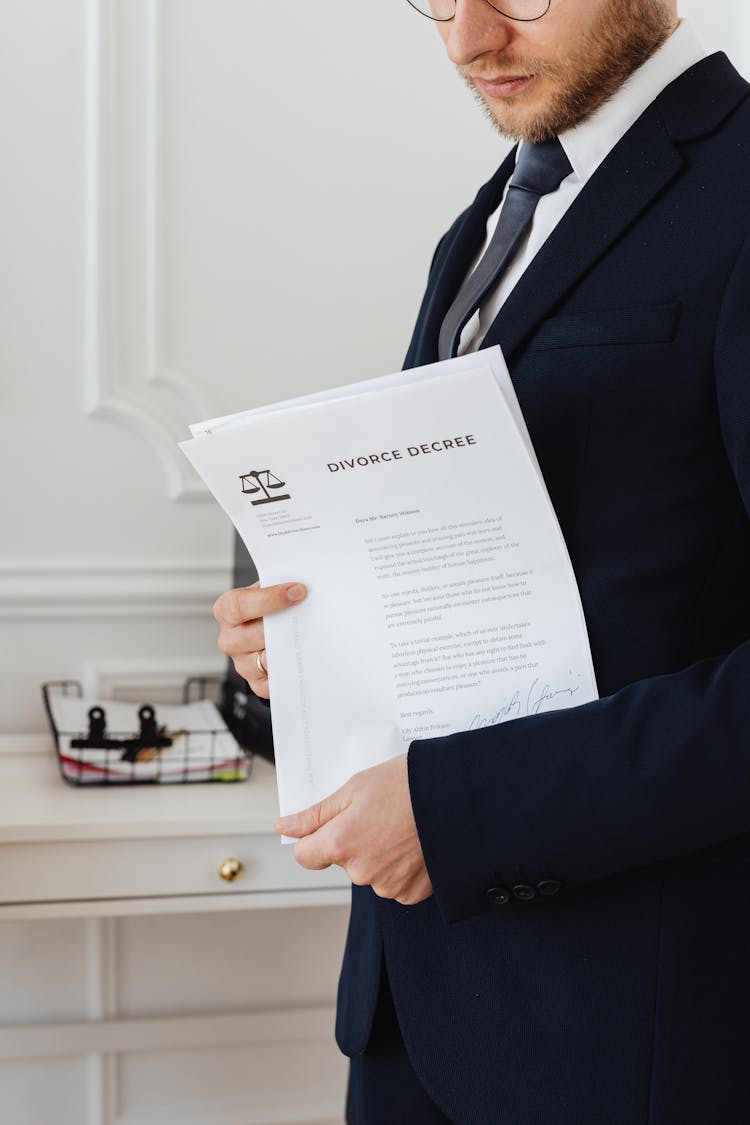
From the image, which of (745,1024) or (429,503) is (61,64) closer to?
(429,503)

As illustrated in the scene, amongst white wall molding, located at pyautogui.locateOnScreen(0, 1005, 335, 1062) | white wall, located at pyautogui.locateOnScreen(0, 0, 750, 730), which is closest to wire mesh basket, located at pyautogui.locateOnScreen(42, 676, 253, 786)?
white wall, located at pyautogui.locateOnScreen(0, 0, 750, 730)

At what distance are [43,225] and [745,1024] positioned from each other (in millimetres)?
1440

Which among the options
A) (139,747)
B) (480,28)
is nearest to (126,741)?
(139,747)

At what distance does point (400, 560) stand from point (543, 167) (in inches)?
13.1

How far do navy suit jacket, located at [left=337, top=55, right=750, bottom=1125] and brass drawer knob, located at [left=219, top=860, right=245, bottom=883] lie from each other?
2.20ft

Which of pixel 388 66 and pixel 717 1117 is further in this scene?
pixel 388 66

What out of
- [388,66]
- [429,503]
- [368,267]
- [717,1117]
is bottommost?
[717,1117]

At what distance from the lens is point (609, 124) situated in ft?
2.77

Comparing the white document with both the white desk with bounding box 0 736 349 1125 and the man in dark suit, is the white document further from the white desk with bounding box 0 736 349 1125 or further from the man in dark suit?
the white desk with bounding box 0 736 349 1125

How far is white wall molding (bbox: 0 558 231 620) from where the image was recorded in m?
1.76

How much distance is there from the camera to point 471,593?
773mm

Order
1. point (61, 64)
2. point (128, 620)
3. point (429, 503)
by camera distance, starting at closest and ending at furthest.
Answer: point (429, 503)
point (61, 64)
point (128, 620)

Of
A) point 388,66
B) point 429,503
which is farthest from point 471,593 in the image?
point 388,66

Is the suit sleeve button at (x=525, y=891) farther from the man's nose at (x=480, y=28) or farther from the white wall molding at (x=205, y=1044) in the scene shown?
the white wall molding at (x=205, y=1044)
